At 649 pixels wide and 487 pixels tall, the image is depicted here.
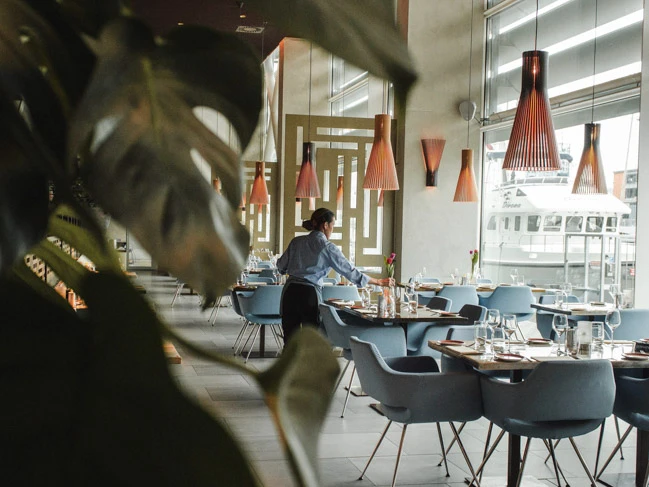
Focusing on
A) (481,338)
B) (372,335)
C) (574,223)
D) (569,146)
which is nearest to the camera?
(481,338)

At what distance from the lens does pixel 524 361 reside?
483 cm

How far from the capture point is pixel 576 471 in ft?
17.9

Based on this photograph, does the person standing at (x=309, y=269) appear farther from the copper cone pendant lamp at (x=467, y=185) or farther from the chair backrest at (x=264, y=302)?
the copper cone pendant lamp at (x=467, y=185)

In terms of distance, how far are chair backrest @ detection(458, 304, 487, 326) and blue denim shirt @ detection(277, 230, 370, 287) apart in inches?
39.0

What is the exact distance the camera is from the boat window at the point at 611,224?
9188 mm

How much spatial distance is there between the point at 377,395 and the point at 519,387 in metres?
0.86

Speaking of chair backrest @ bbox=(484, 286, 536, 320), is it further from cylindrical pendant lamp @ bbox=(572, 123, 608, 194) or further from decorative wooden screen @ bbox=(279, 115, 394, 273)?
decorative wooden screen @ bbox=(279, 115, 394, 273)

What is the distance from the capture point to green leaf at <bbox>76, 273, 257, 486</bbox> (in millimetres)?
199

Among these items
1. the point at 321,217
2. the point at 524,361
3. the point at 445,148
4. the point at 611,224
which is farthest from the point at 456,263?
the point at 524,361

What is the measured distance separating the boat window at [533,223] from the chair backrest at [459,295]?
5.71ft

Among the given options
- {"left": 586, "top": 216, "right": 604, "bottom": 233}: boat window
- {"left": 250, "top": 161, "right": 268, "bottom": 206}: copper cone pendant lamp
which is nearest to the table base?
{"left": 586, "top": 216, "right": 604, "bottom": 233}: boat window

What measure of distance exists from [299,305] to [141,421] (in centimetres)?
753

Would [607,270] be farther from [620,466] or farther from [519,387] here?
[519,387]

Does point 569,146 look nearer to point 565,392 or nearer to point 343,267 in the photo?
point 343,267
